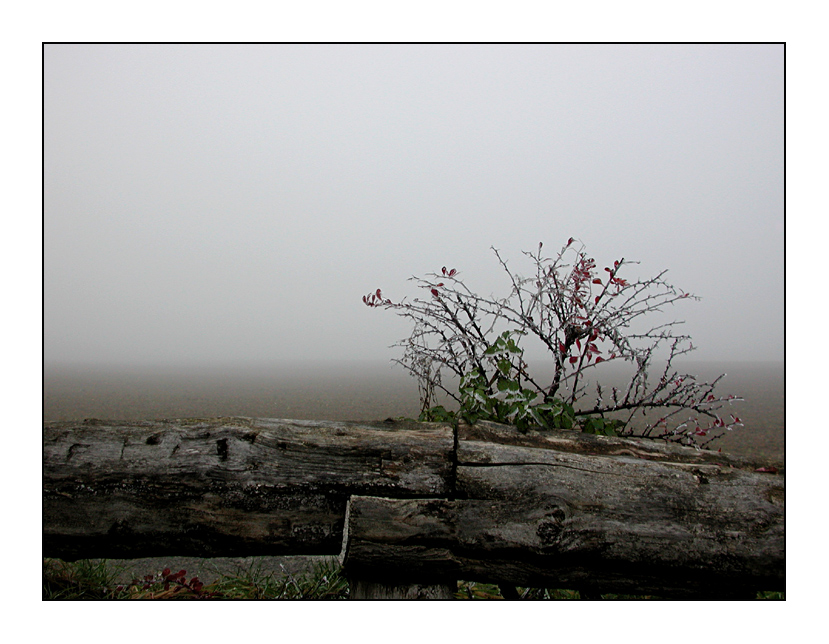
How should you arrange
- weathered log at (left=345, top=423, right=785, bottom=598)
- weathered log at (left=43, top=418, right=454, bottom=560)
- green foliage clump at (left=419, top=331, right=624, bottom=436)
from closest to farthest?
weathered log at (left=345, top=423, right=785, bottom=598) → weathered log at (left=43, top=418, right=454, bottom=560) → green foliage clump at (left=419, top=331, right=624, bottom=436)

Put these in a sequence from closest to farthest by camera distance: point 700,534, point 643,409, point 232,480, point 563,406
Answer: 1. point 700,534
2. point 232,480
3. point 563,406
4. point 643,409

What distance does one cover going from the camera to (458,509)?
81.2 inches

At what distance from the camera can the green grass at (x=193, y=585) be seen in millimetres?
2436

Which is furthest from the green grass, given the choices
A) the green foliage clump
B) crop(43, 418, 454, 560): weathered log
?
the green foliage clump

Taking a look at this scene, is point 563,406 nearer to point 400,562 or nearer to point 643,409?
point 643,409

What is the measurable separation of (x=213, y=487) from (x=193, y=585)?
2.51 ft

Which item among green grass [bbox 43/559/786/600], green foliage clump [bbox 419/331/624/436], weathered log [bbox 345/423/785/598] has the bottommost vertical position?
green grass [bbox 43/559/786/600]

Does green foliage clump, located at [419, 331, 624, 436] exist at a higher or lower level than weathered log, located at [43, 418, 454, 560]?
higher

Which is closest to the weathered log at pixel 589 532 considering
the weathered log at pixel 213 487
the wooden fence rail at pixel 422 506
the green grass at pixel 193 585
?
the wooden fence rail at pixel 422 506

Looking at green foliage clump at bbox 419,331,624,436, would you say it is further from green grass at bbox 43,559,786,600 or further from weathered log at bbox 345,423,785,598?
green grass at bbox 43,559,786,600

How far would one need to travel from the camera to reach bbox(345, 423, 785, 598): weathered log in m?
1.99

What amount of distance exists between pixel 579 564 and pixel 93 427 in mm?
2468
